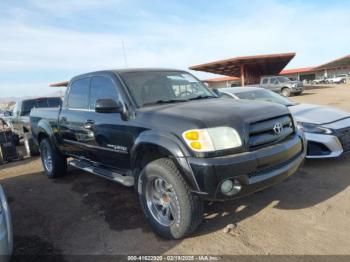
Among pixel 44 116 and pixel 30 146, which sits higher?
pixel 44 116

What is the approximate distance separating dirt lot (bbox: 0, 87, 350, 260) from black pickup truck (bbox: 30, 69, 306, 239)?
382 mm

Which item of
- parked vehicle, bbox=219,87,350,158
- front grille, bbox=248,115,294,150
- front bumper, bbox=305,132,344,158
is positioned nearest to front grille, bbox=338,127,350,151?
parked vehicle, bbox=219,87,350,158

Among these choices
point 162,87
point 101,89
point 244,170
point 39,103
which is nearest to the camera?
point 244,170

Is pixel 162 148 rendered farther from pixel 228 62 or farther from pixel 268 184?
pixel 228 62

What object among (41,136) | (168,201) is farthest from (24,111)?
(168,201)

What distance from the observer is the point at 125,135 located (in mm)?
3805

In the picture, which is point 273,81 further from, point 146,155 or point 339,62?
point 339,62

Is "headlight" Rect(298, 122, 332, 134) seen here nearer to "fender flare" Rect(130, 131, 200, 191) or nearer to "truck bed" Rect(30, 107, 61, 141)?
"fender flare" Rect(130, 131, 200, 191)

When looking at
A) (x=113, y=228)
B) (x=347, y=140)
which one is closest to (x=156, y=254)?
(x=113, y=228)

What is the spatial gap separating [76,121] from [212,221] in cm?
260

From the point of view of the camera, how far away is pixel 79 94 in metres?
5.08

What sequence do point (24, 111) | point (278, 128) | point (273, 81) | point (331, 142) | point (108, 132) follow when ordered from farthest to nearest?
point (273, 81)
point (24, 111)
point (331, 142)
point (108, 132)
point (278, 128)

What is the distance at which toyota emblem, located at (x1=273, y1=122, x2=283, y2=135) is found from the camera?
3.36 meters

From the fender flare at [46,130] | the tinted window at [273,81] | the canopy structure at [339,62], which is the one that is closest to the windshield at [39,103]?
the fender flare at [46,130]
